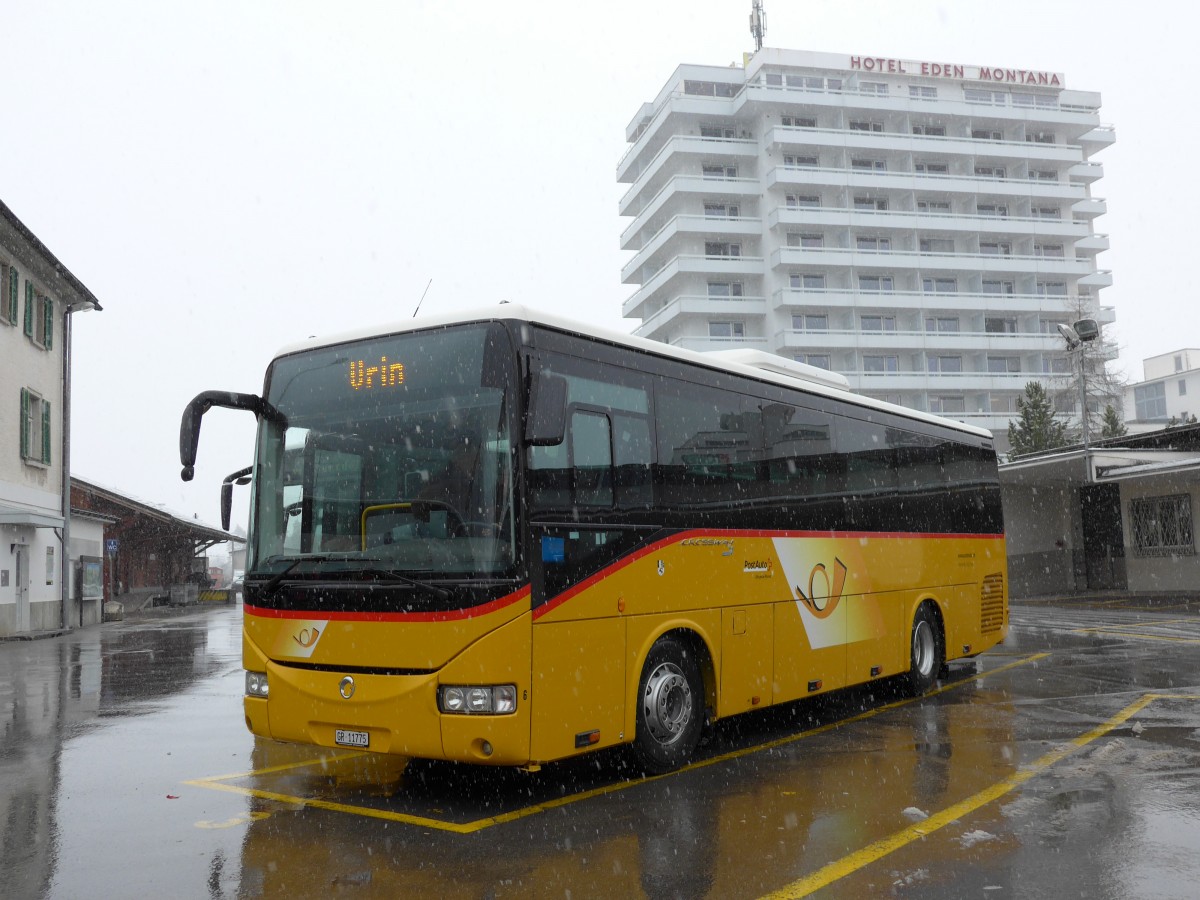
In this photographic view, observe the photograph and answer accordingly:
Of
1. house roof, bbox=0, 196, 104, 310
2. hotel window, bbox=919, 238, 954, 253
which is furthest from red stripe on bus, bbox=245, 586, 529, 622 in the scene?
hotel window, bbox=919, 238, 954, 253

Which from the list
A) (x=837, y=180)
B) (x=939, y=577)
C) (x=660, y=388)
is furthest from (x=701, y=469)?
(x=837, y=180)

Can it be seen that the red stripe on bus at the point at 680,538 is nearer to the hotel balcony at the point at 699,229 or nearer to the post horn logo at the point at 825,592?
the post horn logo at the point at 825,592

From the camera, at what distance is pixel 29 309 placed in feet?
96.3

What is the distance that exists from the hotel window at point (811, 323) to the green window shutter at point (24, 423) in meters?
56.0

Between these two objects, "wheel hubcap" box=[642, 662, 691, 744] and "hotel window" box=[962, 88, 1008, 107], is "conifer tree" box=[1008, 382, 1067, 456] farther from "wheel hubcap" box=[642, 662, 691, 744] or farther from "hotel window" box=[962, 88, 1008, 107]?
"wheel hubcap" box=[642, 662, 691, 744]

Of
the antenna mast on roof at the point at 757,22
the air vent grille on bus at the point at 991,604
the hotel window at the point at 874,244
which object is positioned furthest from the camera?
the antenna mast on roof at the point at 757,22

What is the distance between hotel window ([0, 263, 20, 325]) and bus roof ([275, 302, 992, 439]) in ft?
77.6

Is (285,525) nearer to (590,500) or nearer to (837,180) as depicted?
(590,500)

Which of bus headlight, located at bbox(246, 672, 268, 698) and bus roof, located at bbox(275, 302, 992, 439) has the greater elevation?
A: bus roof, located at bbox(275, 302, 992, 439)

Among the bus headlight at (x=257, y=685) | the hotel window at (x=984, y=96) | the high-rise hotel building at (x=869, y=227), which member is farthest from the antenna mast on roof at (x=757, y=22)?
the bus headlight at (x=257, y=685)

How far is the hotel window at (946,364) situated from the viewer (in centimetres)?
7850

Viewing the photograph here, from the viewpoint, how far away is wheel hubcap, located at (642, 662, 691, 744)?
756 centimetres

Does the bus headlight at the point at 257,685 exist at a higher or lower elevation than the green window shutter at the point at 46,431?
lower

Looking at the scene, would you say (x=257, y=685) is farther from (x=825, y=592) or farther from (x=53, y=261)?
(x=53, y=261)
